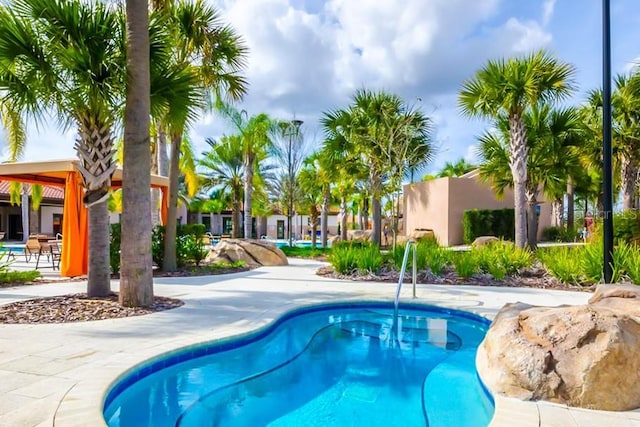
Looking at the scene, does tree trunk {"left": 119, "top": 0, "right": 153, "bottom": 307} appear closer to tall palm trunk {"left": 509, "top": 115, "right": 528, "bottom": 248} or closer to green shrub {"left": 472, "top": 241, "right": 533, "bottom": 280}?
green shrub {"left": 472, "top": 241, "right": 533, "bottom": 280}

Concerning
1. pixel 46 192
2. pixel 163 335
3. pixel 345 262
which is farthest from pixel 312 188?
pixel 163 335

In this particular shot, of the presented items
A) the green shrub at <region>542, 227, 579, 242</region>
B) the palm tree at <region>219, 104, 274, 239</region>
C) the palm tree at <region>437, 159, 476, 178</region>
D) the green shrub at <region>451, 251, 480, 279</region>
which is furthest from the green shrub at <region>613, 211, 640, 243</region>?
the palm tree at <region>437, 159, 476, 178</region>

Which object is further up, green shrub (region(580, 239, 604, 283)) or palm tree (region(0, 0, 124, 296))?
palm tree (region(0, 0, 124, 296))

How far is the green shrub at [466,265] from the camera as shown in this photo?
34.2ft

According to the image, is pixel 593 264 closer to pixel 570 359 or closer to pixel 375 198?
pixel 570 359

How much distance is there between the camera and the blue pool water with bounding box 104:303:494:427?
374 centimetres

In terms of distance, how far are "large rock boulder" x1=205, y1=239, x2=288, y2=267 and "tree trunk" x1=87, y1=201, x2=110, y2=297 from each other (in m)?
7.07

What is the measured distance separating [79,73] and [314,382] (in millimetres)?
5428

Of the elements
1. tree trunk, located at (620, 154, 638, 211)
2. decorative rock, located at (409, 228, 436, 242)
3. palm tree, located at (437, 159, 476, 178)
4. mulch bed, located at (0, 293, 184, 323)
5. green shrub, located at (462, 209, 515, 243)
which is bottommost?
mulch bed, located at (0, 293, 184, 323)

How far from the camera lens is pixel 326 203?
25.6 meters

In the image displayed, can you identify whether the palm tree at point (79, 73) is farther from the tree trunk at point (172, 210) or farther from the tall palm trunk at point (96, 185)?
the tree trunk at point (172, 210)

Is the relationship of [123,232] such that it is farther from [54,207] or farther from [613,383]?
[54,207]

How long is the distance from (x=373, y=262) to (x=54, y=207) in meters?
30.2

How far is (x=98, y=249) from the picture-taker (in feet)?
22.6
